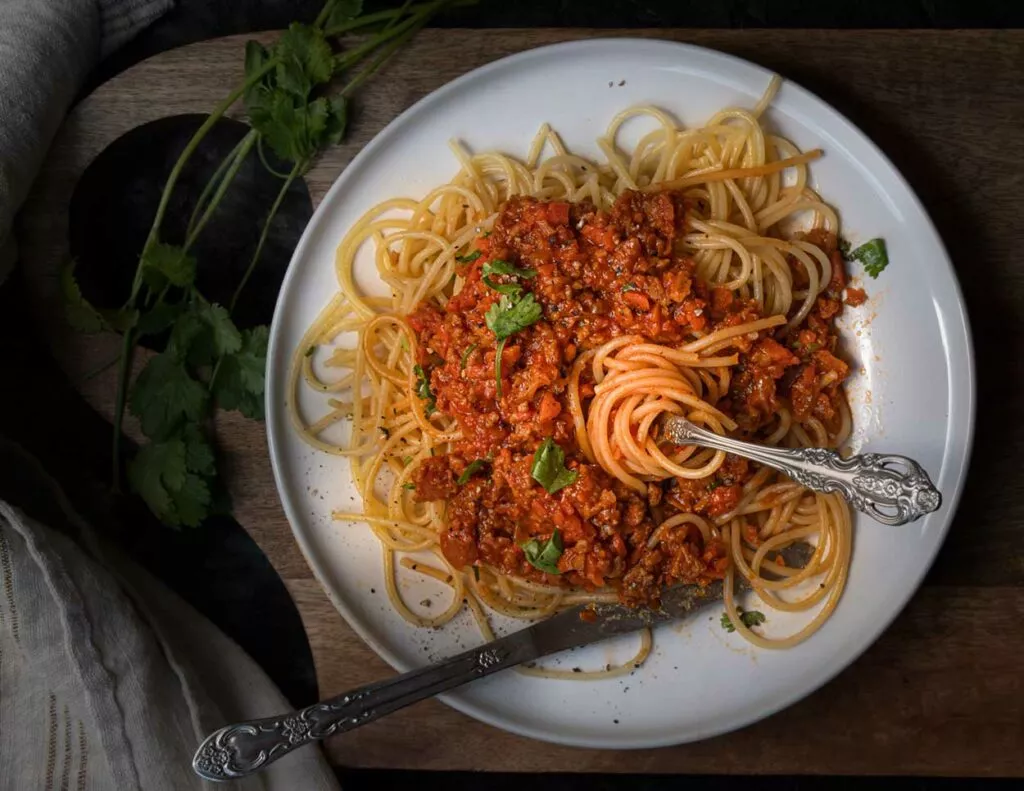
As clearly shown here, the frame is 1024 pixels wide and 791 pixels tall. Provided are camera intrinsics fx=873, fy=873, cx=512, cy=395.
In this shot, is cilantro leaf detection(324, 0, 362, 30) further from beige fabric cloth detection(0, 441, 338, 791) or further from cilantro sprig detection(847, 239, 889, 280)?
beige fabric cloth detection(0, 441, 338, 791)

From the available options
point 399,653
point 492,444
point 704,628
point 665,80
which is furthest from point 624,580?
point 665,80

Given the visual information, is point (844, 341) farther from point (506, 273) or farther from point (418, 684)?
point (418, 684)

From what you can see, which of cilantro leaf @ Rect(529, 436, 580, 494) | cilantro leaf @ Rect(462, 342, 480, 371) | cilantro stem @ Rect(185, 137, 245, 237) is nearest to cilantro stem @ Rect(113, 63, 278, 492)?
cilantro stem @ Rect(185, 137, 245, 237)

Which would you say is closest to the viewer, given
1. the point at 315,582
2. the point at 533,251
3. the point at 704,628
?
the point at 533,251

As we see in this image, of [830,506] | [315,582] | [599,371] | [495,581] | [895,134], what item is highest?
[895,134]

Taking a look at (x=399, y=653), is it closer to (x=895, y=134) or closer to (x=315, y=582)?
(x=315, y=582)
